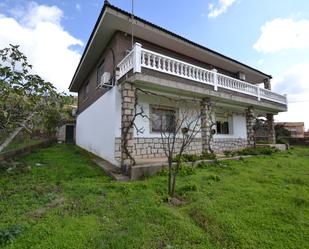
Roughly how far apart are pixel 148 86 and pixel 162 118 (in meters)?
2.13

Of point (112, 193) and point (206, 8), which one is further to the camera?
point (206, 8)

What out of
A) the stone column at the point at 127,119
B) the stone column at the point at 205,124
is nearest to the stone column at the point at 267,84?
the stone column at the point at 205,124

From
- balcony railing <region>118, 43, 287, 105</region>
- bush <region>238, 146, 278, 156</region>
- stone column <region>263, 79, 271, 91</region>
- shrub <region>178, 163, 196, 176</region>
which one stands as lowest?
shrub <region>178, 163, 196, 176</region>

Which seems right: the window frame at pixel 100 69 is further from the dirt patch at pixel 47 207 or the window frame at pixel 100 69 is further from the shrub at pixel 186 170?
the dirt patch at pixel 47 207

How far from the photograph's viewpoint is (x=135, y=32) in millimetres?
8641

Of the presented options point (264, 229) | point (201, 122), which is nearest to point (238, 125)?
point (201, 122)

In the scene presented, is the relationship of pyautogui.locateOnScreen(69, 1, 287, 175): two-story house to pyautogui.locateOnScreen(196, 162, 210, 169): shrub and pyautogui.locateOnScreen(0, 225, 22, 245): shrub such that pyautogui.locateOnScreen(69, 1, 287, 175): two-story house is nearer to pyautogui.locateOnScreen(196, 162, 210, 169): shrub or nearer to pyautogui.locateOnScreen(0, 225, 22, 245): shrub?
pyautogui.locateOnScreen(196, 162, 210, 169): shrub

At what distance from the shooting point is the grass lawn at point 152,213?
299 cm

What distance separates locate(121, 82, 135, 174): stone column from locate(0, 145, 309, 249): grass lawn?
98 cm

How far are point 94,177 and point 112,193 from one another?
1.71 meters

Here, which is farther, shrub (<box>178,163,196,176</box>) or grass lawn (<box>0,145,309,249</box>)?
shrub (<box>178,163,196,176</box>)

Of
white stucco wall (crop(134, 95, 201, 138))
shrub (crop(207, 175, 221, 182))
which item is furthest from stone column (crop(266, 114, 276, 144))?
shrub (crop(207, 175, 221, 182))

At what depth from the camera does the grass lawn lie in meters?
2.99

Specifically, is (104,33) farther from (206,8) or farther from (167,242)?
(167,242)
